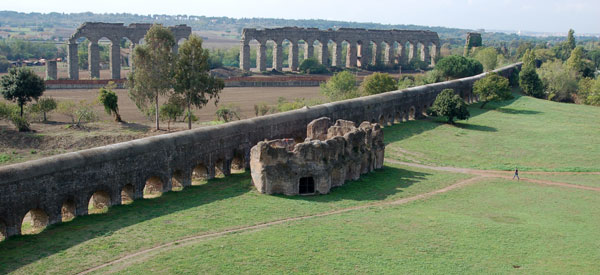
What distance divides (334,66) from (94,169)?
215 feet

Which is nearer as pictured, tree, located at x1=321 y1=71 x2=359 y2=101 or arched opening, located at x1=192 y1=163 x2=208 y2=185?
arched opening, located at x1=192 y1=163 x2=208 y2=185

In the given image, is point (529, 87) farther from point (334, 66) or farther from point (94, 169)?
point (94, 169)

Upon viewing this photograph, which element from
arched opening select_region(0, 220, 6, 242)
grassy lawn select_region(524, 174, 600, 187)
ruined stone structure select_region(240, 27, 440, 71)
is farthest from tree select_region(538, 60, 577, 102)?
arched opening select_region(0, 220, 6, 242)

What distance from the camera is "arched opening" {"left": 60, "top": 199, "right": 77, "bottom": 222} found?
20.4 metres

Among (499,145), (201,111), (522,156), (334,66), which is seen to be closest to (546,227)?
(522,156)

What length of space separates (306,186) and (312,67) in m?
55.7

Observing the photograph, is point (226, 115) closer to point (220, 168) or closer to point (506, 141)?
point (220, 168)

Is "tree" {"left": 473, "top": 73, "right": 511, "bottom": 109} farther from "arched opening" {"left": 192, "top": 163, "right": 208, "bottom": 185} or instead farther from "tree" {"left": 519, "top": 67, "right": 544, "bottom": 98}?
"arched opening" {"left": 192, "top": 163, "right": 208, "bottom": 185}

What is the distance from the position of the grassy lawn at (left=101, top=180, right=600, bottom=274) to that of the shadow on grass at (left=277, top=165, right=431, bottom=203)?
1.66 m

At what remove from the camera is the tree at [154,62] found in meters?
37.0

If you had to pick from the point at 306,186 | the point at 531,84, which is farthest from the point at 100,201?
the point at 531,84

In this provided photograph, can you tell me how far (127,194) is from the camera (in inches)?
883

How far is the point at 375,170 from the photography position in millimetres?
29047

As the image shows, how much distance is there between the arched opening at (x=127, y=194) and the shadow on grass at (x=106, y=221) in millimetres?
297
